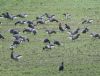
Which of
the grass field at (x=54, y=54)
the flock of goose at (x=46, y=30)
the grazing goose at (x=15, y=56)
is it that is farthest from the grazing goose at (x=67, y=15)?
the grazing goose at (x=15, y=56)

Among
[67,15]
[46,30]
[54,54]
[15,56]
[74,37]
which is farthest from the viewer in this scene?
[67,15]

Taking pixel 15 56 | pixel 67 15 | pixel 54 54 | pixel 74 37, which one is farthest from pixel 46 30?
pixel 15 56

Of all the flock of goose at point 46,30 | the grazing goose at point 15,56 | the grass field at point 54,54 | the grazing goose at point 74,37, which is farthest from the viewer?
the grazing goose at point 74,37

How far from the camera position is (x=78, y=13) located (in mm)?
24203

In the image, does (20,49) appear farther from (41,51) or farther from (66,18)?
(66,18)

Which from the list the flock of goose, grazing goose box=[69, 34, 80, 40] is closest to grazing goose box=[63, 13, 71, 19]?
the flock of goose

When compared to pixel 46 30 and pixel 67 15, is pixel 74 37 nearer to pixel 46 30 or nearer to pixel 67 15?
pixel 46 30

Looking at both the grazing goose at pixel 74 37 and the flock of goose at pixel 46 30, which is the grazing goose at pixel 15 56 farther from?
the grazing goose at pixel 74 37

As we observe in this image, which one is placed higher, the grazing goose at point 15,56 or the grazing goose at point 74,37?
the grazing goose at point 15,56

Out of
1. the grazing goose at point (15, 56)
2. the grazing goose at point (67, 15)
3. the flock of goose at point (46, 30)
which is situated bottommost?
the grazing goose at point (67, 15)

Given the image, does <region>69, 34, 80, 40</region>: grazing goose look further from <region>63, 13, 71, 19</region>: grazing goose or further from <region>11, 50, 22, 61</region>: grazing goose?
<region>63, 13, 71, 19</region>: grazing goose

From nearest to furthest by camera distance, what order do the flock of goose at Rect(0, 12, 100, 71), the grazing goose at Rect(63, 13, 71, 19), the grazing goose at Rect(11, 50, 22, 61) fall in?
the grazing goose at Rect(11, 50, 22, 61)
the flock of goose at Rect(0, 12, 100, 71)
the grazing goose at Rect(63, 13, 71, 19)

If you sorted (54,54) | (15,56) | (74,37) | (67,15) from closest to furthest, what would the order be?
(15,56) < (54,54) < (74,37) < (67,15)

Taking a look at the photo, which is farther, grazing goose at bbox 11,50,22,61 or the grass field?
grazing goose at bbox 11,50,22,61
